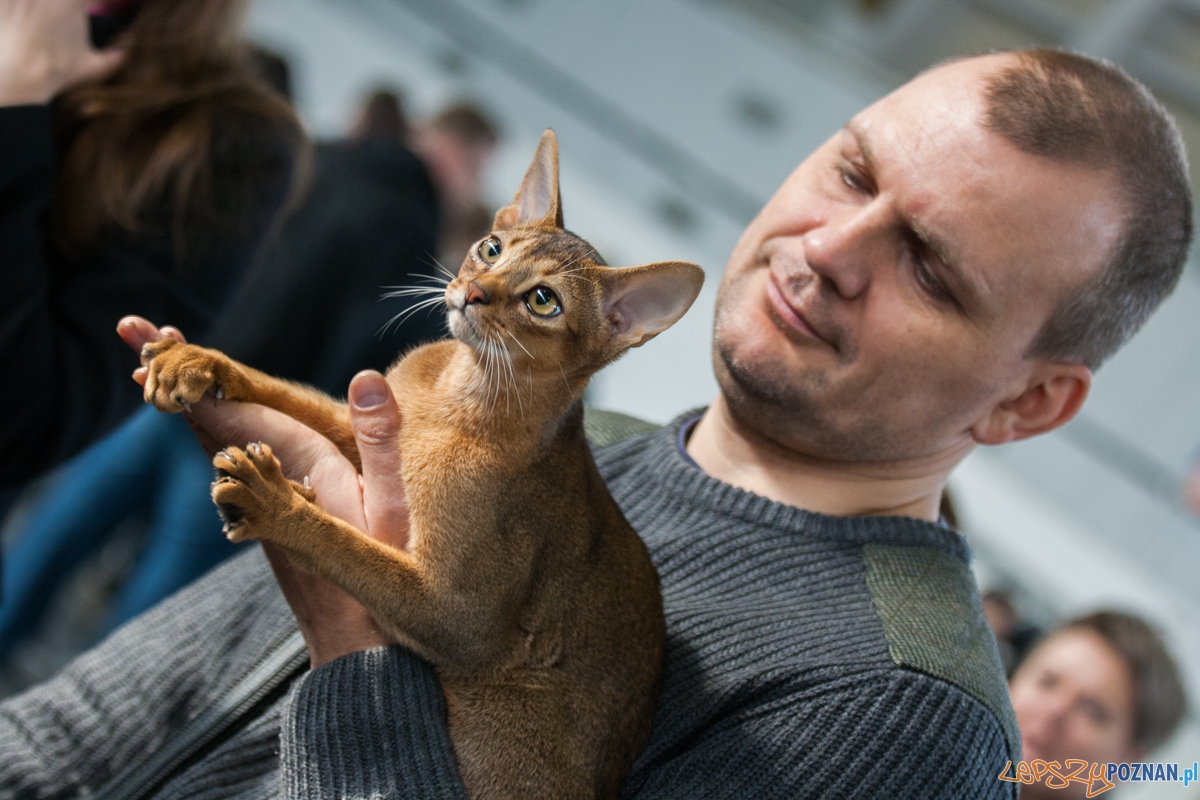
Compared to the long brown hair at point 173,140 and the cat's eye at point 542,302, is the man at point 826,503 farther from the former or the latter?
the long brown hair at point 173,140

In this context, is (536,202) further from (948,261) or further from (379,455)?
(948,261)

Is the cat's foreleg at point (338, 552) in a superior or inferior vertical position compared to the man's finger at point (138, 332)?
inferior

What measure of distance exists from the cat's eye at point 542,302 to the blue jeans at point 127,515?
1.80 meters

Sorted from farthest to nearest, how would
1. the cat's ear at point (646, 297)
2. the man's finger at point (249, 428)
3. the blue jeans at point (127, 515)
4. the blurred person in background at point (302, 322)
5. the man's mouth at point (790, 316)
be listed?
the blue jeans at point (127, 515) → the blurred person in background at point (302, 322) → the man's mouth at point (790, 316) → the cat's ear at point (646, 297) → the man's finger at point (249, 428)

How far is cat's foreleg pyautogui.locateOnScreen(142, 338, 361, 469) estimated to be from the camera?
1.23 m

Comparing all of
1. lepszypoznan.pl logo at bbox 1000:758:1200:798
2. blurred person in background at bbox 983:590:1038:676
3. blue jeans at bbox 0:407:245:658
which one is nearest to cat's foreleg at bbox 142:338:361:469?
lepszypoznan.pl logo at bbox 1000:758:1200:798

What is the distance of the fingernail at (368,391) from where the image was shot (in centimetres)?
134

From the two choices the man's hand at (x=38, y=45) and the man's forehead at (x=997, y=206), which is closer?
the man's forehead at (x=997, y=206)

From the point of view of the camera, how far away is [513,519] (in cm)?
144

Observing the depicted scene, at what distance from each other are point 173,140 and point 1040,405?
6.03ft

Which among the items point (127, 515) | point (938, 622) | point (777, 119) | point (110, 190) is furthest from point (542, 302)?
point (777, 119)

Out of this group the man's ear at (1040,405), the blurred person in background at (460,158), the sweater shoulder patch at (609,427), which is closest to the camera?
the man's ear at (1040,405)

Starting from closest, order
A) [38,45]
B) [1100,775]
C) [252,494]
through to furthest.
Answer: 1. [252,494]
2. [38,45]
3. [1100,775]

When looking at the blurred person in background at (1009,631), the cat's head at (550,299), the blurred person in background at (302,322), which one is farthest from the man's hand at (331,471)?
the blurred person in background at (1009,631)
